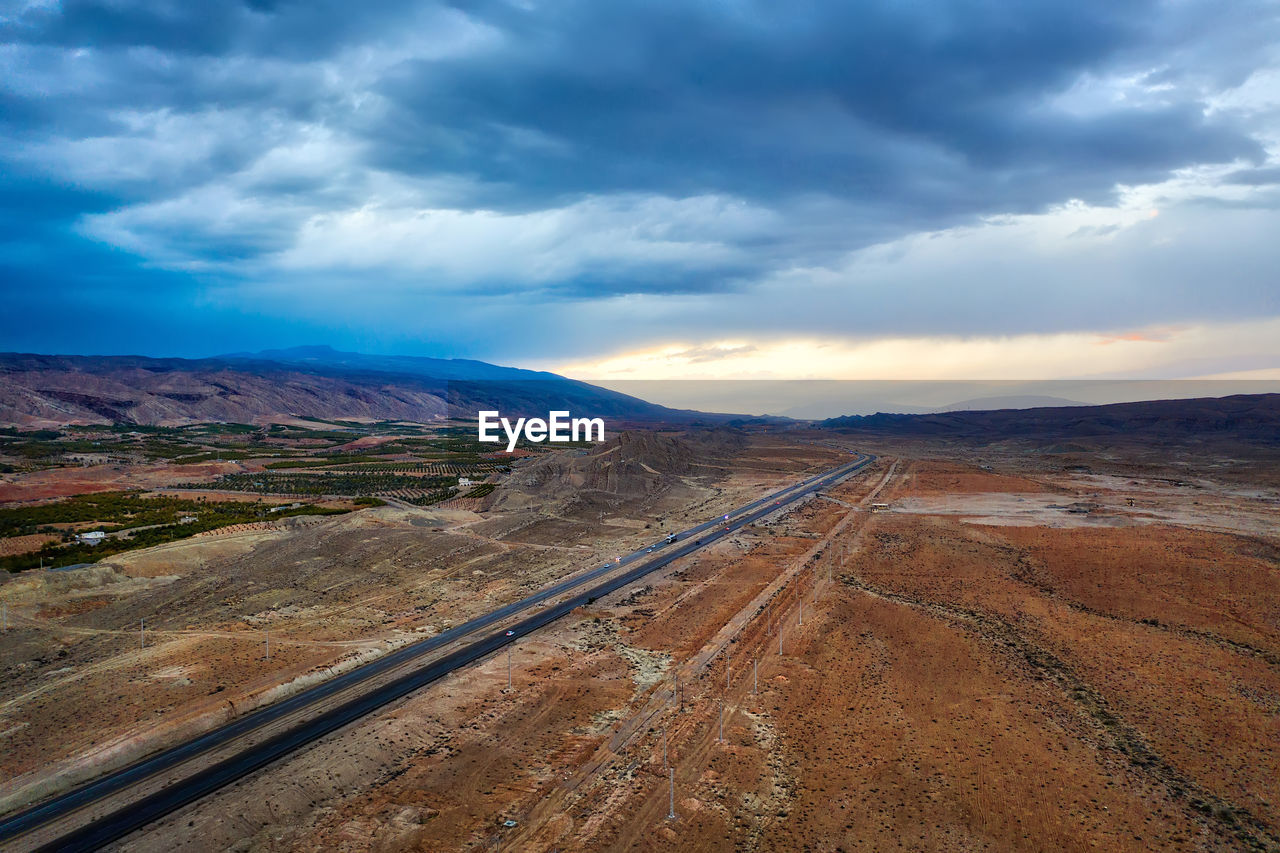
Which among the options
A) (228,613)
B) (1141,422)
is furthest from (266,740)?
(1141,422)

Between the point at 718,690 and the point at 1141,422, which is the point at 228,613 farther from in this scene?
the point at 1141,422

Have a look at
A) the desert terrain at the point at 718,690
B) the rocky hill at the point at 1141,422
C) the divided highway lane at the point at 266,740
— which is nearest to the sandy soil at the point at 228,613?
the desert terrain at the point at 718,690

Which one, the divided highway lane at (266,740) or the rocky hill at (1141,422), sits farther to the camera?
the rocky hill at (1141,422)

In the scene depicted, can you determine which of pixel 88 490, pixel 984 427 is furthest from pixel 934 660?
pixel 984 427

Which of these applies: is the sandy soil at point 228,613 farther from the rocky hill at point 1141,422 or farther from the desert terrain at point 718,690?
the rocky hill at point 1141,422

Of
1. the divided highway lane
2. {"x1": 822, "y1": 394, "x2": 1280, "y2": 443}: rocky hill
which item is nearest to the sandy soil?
the divided highway lane

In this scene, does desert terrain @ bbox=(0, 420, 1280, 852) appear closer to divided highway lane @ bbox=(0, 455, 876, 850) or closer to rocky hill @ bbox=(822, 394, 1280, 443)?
divided highway lane @ bbox=(0, 455, 876, 850)

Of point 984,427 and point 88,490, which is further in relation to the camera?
point 984,427

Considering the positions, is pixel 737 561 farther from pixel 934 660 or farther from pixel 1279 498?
pixel 1279 498
